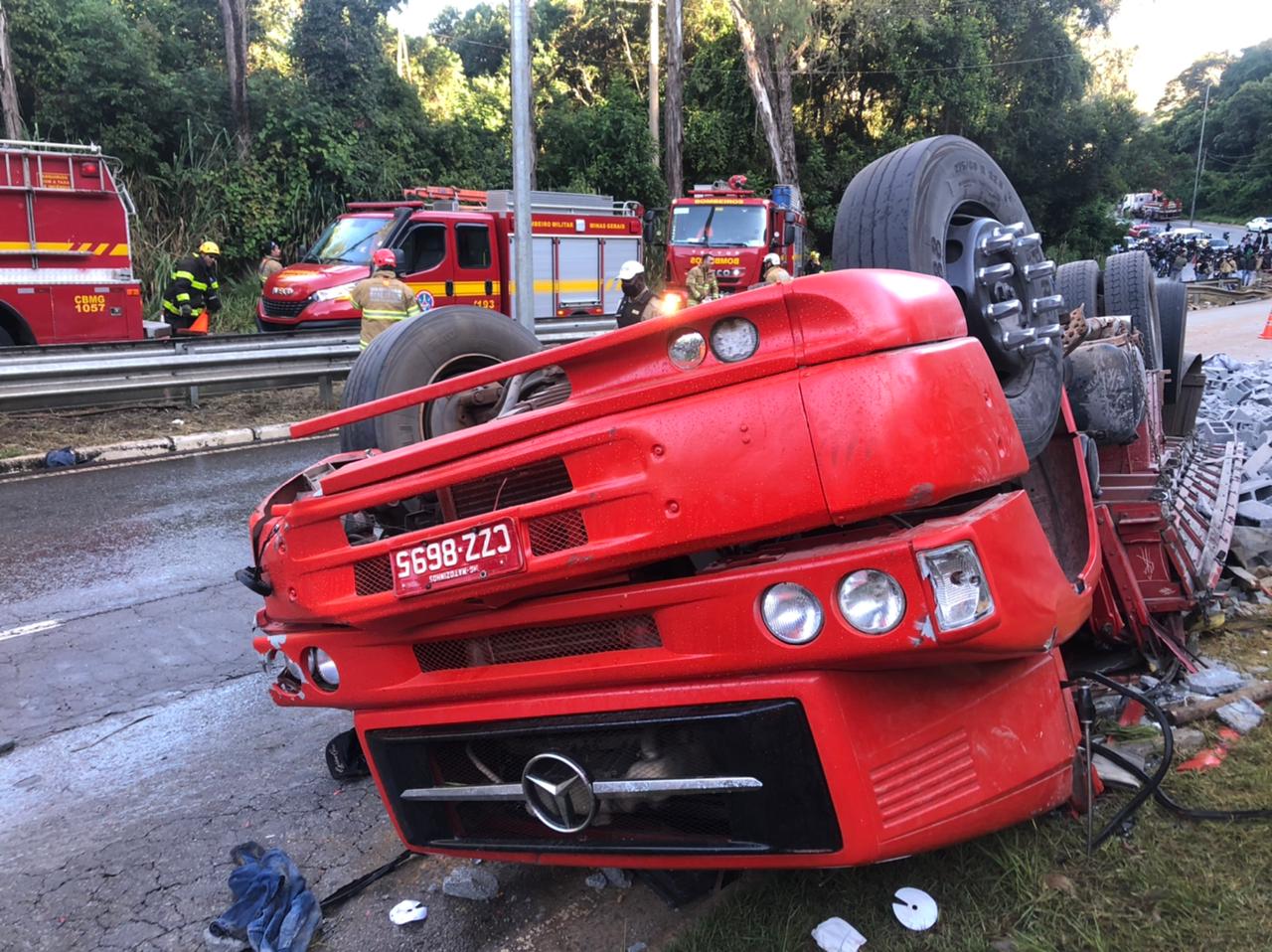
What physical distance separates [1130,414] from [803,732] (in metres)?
2.27

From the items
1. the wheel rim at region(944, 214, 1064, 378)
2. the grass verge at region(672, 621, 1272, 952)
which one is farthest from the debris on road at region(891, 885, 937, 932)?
the wheel rim at region(944, 214, 1064, 378)

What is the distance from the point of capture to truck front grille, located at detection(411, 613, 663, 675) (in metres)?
2.06

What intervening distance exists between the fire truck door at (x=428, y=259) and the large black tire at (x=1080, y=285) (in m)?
9.41

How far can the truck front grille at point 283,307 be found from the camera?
44.1ft

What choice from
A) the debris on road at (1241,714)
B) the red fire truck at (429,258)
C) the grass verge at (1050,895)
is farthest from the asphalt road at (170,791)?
the red fire truck at (429,258)

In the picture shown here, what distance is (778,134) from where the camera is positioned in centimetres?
2625

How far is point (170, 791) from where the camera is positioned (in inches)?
134

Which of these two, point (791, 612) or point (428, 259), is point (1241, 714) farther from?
point (428, 259)

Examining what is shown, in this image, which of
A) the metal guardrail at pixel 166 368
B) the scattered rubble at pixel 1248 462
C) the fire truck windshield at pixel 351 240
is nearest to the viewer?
the scattered rubble at pixel 1248 462

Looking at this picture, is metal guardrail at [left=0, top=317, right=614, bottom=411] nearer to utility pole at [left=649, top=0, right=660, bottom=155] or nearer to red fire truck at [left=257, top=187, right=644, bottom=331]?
red fire truck at [left=257, top=187, right=644, bottom=331]

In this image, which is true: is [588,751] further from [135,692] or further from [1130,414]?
[135,692]

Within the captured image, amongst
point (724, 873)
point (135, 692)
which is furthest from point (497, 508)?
point (135, 692)

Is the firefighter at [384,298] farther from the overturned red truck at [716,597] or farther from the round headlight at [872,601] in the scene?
the round headlight at [872,601]

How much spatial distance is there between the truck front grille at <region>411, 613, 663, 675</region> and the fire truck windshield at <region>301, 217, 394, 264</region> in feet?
39.5
